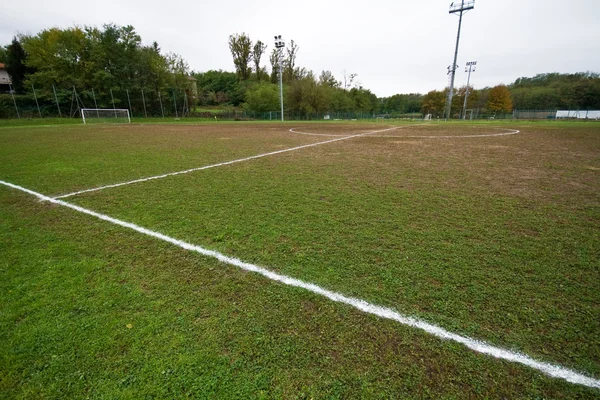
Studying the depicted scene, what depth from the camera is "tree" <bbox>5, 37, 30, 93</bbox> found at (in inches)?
1460

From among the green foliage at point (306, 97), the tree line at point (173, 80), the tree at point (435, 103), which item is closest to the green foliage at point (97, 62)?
the tree line at point (173, 80)

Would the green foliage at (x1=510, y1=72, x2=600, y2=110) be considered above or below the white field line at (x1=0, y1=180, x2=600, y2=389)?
above

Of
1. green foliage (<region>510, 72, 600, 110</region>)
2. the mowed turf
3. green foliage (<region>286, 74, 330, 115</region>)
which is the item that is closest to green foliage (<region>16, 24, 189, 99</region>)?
green foliage (<region>286, 74, 330, 115</region>)

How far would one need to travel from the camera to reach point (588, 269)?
2.18 meters

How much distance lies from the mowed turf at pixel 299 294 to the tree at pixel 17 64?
163 feet

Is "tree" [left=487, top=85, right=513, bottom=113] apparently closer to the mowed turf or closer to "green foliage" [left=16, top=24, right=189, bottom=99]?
"green foliage" [left=16, top=24, right=189, bottom=99]

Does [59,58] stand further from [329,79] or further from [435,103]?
[435,103]

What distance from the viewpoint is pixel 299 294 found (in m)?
1.96

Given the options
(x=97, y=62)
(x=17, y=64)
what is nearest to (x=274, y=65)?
(x=97, y=62)

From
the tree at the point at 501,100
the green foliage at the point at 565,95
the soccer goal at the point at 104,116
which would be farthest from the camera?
the tree at the point at 501,100

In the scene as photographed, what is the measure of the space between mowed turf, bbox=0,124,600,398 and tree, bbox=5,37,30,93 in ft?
163

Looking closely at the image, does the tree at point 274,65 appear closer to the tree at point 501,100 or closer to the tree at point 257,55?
the tree at point 257,55

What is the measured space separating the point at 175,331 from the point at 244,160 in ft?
18.6

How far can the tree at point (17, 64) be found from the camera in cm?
3709
